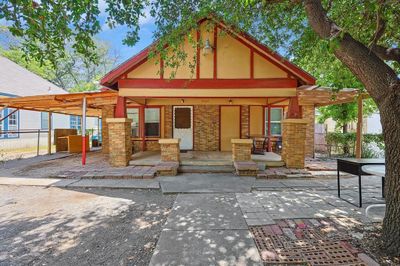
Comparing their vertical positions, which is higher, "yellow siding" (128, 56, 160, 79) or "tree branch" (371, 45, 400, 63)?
"yellow siding" (128, 56, 160, 79)

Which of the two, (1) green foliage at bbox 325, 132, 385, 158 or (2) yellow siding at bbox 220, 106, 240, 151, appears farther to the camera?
(2) yellow siding at bbox 220, 106, 240, 151

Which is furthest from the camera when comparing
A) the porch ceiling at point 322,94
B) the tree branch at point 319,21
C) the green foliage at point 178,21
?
the porch ceiling at point 322,94

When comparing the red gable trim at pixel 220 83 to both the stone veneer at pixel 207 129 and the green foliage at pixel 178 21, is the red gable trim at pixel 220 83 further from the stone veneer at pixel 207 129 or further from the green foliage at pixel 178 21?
the stone veneer at pixel 207 129

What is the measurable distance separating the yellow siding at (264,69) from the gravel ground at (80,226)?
542 centimetres

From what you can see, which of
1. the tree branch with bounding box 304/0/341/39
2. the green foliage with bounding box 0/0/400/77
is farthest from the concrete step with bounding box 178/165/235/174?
the tree branch with bounding box 304/0/341/39

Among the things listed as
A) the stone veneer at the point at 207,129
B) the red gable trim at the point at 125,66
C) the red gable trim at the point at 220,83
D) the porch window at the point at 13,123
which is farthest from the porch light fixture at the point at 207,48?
the porch window at the point at 13,123

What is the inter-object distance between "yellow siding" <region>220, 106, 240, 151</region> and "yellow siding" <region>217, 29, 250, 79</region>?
3571 millimetres

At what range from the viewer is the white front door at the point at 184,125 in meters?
11.7

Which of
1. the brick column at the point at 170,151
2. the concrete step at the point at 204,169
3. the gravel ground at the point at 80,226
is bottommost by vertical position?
the gravel ground at the point at 80,226

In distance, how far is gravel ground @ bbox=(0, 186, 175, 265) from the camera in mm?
3029

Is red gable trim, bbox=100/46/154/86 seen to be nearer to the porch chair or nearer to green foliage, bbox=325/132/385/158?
the porch chair

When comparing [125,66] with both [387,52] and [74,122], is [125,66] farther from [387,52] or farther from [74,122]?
[74,122]

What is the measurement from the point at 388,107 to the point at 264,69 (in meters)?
5.61

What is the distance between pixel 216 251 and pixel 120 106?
6.65 meters
